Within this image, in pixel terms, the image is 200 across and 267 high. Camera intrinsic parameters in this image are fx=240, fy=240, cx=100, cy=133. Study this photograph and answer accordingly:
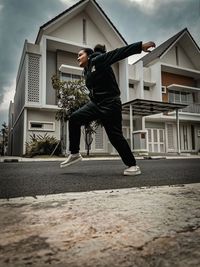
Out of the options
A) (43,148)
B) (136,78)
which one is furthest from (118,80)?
(43,148)

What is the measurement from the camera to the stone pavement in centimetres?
61

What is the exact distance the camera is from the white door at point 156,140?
18.8 meters

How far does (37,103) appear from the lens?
13641 mm

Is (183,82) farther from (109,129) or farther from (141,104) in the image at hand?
(109,129)

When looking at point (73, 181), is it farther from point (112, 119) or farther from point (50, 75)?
point (50, 75)

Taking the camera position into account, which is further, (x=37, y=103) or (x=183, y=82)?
(x=183, y=82)

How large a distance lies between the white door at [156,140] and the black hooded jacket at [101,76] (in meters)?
16.0

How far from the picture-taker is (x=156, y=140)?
63.1ft

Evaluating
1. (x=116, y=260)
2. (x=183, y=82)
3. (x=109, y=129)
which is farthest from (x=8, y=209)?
(x=183, y=82)

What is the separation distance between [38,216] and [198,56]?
76.2 ft

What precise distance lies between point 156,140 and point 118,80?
5.67 m

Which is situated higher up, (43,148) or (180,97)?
(180,97)

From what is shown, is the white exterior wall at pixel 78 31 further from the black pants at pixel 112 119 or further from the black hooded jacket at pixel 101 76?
the black pants at pixel 112 119

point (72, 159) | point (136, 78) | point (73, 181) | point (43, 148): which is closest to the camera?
point (73, 181)
